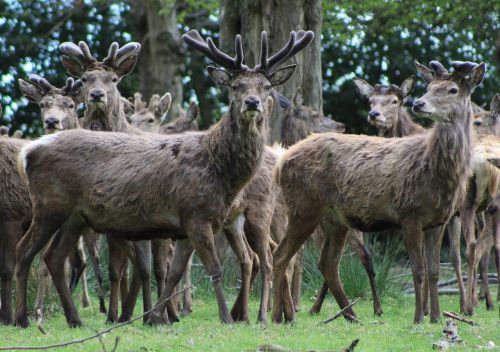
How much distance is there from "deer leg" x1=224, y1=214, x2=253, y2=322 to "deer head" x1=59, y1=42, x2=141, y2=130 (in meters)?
2.20

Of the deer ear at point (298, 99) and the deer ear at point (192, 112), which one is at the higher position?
the deer ear at point (298, 99)

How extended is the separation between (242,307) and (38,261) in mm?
3047

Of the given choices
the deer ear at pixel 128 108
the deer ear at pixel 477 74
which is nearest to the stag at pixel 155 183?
the deer ear at pixel 477 74

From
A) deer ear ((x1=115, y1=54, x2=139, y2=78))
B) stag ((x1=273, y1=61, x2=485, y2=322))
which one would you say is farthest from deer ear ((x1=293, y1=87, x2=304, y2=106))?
stag ((x1=273, y1=61, x2=485, y2=322))

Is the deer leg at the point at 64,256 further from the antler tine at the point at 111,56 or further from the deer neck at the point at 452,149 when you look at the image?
the deer neck at the point at 452,149

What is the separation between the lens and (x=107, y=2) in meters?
24.0

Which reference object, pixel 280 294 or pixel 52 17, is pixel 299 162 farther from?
pixel 52 17

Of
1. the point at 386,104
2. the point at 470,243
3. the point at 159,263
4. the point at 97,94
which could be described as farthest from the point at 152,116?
the point at 470,243

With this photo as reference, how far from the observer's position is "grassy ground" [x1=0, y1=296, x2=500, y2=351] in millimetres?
8320

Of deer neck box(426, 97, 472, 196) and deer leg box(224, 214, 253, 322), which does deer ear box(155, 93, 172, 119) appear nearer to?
deer leg box(224, 214, 253, 322)

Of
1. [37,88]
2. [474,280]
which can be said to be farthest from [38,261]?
[474,280]

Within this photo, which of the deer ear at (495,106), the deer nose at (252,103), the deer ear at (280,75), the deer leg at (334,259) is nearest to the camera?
the deer nose at (252,103)

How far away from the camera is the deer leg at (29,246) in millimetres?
9891

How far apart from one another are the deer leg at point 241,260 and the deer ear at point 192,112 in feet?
20.2
